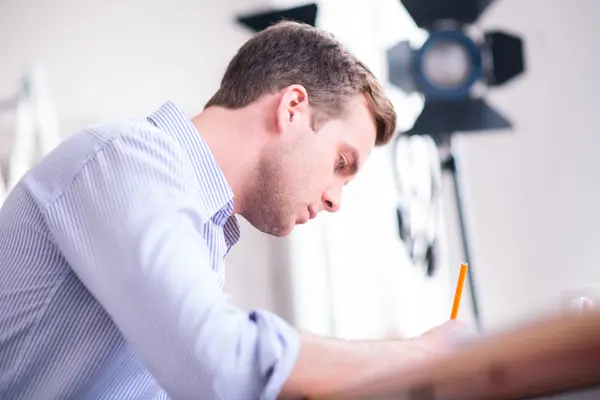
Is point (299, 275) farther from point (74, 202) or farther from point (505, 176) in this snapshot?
point (74, 202)

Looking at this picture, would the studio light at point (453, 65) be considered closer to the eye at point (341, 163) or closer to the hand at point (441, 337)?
the eye at point (341, 163)

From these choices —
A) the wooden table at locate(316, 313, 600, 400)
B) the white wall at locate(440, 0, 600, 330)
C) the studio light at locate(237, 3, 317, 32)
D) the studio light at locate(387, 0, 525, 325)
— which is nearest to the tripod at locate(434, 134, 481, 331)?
the studio light at locate(387, 0, 525, 325)

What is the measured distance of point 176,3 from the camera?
3096 mm

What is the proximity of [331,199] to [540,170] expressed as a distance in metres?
1.37

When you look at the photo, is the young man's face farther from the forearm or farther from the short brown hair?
the forearm

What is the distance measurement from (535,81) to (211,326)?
202cm

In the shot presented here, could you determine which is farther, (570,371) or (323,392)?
(323,392)

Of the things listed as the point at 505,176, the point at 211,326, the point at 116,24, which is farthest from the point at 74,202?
the point at 116,24

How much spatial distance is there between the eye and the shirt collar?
0.24 meters

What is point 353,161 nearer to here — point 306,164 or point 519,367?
point 306,164

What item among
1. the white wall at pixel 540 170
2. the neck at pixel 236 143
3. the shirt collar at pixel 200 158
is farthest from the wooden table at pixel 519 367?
the white wall at pixel 540 170

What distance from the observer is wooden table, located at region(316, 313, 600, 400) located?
1.21ft

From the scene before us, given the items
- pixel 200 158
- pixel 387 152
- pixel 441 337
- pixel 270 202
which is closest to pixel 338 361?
pixel 441 337

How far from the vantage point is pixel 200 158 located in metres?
0.96
